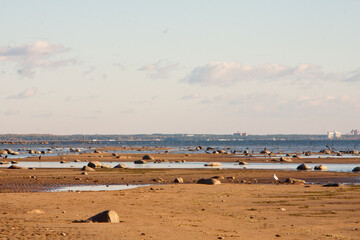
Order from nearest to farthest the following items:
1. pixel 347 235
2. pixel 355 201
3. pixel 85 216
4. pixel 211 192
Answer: pixel 347 235, pixel 85 216, pixel 355 201, pixel 211 192

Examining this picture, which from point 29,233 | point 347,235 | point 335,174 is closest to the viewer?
point 29,233

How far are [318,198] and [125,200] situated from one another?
10670mm

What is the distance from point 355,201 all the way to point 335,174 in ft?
89.3

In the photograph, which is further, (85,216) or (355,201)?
(355,201)

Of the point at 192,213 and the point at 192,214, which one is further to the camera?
the point at 192,213

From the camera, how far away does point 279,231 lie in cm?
2169

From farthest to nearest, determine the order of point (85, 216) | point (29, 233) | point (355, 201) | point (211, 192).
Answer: point (211, 192) < point (355, 201) < point (85, 216) < point (29, 233)

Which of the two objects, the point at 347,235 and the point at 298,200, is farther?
the point at 298,200

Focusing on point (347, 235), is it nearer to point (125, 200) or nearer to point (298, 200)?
point (298, 200)

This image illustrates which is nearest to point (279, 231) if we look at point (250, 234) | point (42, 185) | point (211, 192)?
point (250, 234)

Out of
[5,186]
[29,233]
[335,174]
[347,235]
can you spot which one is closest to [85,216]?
[29,233]

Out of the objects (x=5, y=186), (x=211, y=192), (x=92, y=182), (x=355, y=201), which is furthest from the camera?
(x=92, y=182)

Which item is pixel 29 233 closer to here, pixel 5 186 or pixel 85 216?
pixel 85 216

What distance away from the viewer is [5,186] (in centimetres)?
4294
